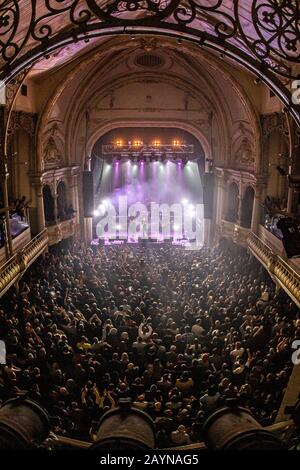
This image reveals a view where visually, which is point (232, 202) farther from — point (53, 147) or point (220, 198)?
point (53, 147)

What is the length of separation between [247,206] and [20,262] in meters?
10.6

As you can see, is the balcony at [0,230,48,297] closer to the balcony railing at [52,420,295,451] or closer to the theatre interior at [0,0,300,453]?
the theatre interior at [0,0,300,453]

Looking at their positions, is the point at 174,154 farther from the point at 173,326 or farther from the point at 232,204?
the point at 173,326

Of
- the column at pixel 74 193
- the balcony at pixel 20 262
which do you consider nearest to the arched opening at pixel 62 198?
the column at pixel 74 193

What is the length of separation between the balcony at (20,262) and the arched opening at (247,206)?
8837 millimetres

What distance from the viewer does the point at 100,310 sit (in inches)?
481

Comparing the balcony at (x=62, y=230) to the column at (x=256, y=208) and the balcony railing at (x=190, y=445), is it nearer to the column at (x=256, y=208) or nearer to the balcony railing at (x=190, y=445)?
the column at (x=256, y=208)

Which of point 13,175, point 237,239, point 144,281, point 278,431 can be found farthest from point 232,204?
point 278,431

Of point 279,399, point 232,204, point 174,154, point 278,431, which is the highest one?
point 174,154

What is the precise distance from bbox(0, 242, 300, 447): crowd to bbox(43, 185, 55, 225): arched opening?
5.27 metres

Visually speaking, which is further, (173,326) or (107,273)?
(107,273)

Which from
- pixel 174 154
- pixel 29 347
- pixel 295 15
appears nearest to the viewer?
pixel 295 15

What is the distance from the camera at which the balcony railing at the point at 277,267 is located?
1247 centimetres
